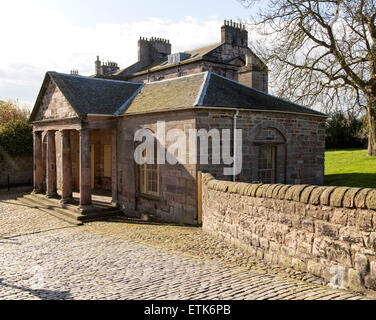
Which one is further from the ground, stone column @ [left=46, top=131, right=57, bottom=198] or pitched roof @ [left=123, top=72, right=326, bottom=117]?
pitched roof @ [left=123, top=72, right=326, bottom=117]

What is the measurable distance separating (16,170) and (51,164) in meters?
9.09

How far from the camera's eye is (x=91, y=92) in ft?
56.3

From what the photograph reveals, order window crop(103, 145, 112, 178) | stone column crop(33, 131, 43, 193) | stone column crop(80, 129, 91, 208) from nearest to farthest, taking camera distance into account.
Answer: stone column crop(80, 129, 91, 208)
stone column crop(33, 131, 43, 193)
window crop(103, 145, 112, 178)

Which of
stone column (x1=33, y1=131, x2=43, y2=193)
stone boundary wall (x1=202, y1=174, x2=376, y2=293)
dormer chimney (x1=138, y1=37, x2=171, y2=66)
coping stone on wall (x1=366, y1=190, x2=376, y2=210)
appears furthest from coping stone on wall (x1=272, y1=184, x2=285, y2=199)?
dormer chimney (x1=138, y1=37, x2=171, y2=66)

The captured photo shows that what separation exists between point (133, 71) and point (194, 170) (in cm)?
3133

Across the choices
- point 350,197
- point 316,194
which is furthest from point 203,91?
point 350,197

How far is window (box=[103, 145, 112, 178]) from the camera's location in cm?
Result: 2042

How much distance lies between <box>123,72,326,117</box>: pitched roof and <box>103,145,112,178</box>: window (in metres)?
4.43

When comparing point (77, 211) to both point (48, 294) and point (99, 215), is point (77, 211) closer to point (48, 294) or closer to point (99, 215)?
point (99, 215)

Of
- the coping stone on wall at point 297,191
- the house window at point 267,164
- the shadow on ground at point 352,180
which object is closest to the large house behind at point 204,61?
the shadow on ground at point 352,180

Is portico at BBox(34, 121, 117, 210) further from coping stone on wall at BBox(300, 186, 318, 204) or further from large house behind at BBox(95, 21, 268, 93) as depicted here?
large house behind at BBox(95, 21, 268, 93)

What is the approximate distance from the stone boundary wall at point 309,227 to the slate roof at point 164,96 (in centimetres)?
479

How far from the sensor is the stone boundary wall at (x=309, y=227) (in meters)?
5.96

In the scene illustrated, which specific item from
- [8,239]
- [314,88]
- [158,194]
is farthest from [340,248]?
[314,88]
